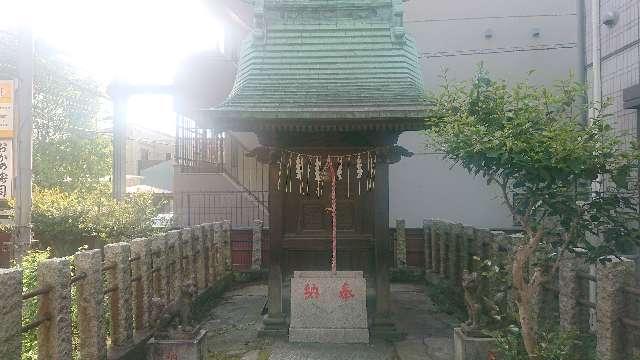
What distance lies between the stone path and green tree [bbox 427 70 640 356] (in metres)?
3.21

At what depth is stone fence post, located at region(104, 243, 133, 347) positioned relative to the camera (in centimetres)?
820

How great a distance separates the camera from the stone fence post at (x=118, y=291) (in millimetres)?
8203

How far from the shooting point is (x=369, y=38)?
1166cm

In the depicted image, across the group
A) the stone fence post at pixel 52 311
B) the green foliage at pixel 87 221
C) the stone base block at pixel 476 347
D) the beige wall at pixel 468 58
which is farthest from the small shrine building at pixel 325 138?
the beige wall at pixel 468 58

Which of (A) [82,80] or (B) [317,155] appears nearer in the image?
(B) [317,155]

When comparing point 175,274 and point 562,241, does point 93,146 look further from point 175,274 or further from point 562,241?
point 562,241

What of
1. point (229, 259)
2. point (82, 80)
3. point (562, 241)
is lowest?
point (229, 259)

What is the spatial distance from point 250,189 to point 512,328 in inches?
552

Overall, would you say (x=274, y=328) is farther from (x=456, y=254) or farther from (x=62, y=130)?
(x=62, y=130)

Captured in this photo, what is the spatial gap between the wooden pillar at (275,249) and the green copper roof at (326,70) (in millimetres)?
1406

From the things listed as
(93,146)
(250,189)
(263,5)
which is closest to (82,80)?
(93,146)

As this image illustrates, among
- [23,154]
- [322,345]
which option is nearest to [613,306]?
[322,345]

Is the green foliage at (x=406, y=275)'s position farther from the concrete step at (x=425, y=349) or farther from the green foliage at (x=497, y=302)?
the green foliage at (x=497, y=302)

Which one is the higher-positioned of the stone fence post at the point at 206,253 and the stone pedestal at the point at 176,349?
the stone fence post at the point at 206,253
